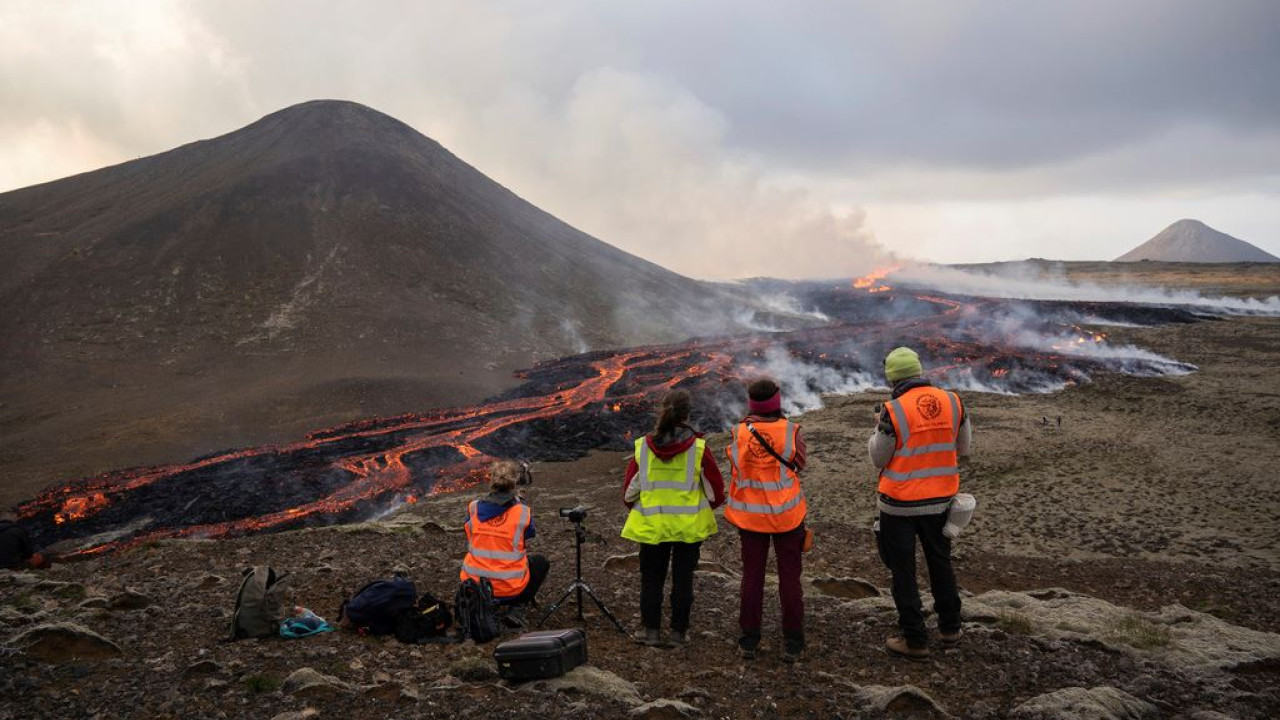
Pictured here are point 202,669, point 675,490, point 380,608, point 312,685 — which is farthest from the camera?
point 380,608

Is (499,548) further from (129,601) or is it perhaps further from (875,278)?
(875,278)

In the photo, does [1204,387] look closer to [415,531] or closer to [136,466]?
[415,531]

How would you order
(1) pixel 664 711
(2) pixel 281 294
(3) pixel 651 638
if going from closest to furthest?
1. (1) pixel 664 711
2. (3) pixel 651 638
3. (2) pixel 281 294

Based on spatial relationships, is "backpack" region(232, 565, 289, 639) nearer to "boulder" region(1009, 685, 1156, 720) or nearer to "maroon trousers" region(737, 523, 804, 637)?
"maroon trousers" region(737, 523, 804, 637)

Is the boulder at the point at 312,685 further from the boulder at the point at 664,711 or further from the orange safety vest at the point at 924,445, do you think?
the orange safety vest at the point at 924,445

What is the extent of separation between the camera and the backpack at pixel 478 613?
7051 mm

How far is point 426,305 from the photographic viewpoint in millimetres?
56562

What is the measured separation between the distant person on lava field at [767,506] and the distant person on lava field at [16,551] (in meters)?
11.0

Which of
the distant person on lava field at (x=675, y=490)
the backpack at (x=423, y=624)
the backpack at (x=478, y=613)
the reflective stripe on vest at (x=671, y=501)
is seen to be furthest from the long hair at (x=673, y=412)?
the backpack at (x=423, y=624)

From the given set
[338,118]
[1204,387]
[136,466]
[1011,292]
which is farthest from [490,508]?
[1011,292]

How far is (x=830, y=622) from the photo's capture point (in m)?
7.65

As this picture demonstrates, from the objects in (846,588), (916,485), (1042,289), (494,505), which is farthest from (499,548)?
(1042,289)

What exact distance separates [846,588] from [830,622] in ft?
5.74

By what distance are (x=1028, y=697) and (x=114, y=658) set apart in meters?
7.79
